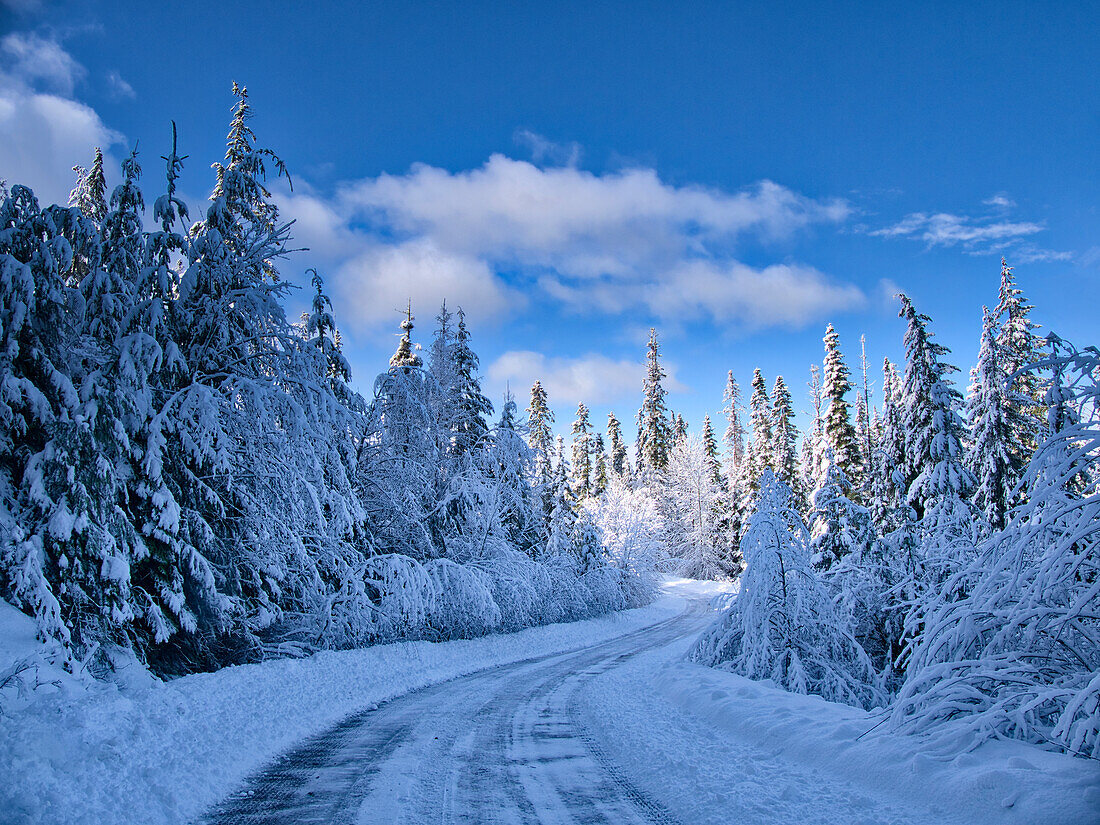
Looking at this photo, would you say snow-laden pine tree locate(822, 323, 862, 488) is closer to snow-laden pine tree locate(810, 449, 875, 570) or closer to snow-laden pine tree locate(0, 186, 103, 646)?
snow-laden pine tree locate(810, 449, 875, 570)

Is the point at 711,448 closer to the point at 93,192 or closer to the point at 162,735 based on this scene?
the point at 93,192

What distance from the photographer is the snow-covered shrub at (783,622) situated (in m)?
10.9

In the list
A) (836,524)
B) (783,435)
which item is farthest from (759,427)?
(836,524)

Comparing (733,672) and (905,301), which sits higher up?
(905,301)

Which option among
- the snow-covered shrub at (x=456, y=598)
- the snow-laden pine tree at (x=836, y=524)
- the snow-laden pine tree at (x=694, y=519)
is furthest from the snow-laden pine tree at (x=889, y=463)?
the snow-laden pine tree at (x=694, y=519)

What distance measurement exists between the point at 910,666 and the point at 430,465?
13264 mm

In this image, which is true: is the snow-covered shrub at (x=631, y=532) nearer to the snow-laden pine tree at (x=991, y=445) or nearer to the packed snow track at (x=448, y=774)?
the snow-laden pine tree at (x=991, y=445)

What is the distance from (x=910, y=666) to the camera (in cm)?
603

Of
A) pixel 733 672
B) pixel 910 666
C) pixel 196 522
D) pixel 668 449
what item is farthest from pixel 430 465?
Answer: pixel 668 449

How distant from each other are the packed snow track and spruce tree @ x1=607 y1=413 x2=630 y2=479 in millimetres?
50602

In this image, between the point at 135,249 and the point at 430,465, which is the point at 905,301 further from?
the point at 135,249

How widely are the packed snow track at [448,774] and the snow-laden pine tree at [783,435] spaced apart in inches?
1307

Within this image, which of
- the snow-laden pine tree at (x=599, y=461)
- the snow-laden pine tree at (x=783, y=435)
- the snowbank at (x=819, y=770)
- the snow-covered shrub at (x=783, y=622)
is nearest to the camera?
the snowbank at (x=819, y=770)

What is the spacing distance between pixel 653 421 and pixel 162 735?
46.6 m
